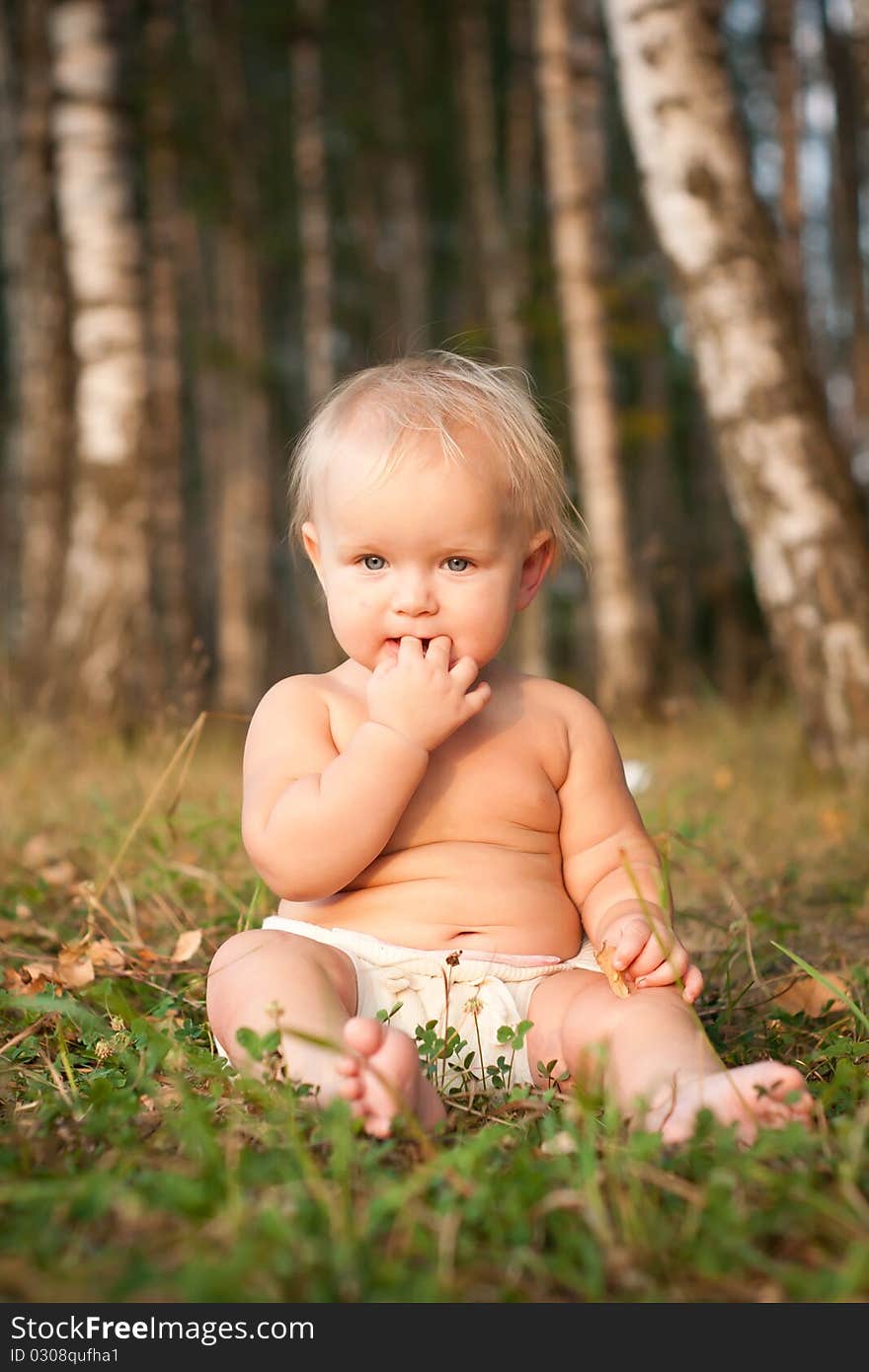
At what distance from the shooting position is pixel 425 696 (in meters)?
2.07

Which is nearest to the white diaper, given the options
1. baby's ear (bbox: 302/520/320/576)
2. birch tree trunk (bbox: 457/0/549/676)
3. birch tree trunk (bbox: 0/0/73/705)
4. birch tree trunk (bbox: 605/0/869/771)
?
baby's ear (bbox: 302/520/320/576)

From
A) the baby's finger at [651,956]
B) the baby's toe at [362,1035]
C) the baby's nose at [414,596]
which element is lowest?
the baby's finger at [651,956]

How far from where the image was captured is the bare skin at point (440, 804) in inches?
76.4

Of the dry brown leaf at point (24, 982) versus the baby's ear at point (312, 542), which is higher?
the baby's ear at point (312, 542)

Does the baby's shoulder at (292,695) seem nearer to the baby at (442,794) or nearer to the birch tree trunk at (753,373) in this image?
the baby at (442,794)

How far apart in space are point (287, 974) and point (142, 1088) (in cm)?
30

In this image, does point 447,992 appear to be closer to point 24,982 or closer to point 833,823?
point 24,982

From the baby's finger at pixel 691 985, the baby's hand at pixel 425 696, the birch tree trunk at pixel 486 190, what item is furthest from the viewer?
the birch tree trunk at pixel 486 190

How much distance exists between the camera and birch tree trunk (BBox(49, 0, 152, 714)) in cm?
626

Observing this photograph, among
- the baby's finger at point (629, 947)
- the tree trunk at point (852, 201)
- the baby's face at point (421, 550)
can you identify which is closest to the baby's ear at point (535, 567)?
the baby's face at point (421, 550)

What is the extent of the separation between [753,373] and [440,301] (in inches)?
753

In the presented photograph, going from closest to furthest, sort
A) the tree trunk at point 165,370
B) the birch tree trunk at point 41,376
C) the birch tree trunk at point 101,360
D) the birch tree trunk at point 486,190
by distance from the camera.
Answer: the birch tree trunk at point 101,360 → the tree trunk at point 165,370 → the birch tree trunk at point 41,376 → the birch tree trunk at point 486,190

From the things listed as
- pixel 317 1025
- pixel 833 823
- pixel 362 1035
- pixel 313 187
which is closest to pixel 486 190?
pixel 313 187
